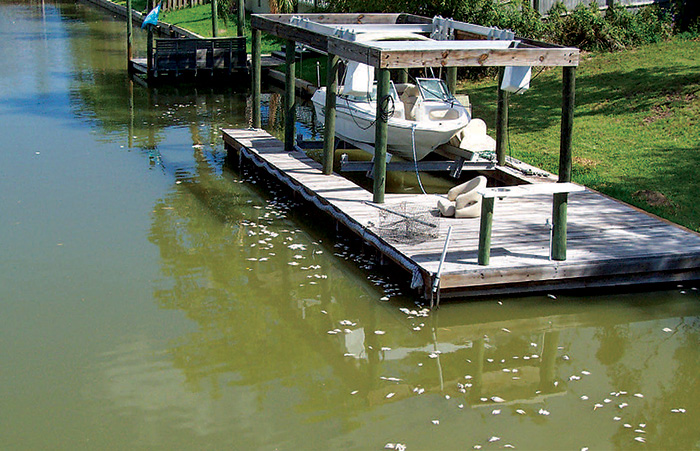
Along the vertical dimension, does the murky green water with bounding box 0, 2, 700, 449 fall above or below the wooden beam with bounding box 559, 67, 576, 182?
below

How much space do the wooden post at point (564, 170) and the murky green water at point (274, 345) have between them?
864mm

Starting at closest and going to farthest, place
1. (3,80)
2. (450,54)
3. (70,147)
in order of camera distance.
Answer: (450,54), (70,147), (3,80)

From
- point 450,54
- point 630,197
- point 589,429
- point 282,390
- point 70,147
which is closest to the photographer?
point 589,429

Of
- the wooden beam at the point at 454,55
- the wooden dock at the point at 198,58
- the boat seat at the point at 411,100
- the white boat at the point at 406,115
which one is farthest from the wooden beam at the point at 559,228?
the wooden dock at the point at 198,58

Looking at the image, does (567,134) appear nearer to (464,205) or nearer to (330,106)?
(464,205)

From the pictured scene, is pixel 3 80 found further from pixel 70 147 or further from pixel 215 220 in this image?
pixel 215 220

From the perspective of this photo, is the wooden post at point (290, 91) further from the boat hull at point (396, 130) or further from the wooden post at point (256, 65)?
the wooden post at point (256, 65)

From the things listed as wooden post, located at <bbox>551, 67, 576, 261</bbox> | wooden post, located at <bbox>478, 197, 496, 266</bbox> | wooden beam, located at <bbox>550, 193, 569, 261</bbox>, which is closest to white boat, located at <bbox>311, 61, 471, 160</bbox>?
wooden post, located at <bbox>551, 67, 576, 261</bbox>

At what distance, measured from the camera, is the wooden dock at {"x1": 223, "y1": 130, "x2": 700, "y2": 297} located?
13.0 m

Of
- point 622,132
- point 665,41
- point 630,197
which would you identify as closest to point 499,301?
point 630,197

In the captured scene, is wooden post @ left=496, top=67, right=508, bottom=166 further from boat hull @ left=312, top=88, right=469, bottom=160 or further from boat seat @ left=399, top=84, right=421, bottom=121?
boat seat @ left=399, top=84, right=421, bottom=121

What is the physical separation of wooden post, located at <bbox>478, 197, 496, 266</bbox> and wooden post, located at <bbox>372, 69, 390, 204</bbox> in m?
3.01

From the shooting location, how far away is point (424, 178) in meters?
20.5

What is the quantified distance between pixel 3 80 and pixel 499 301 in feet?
85.5
